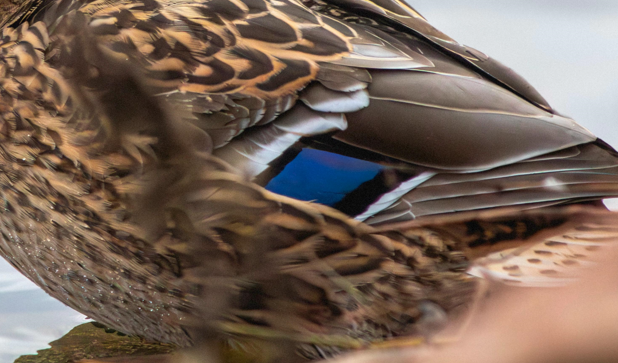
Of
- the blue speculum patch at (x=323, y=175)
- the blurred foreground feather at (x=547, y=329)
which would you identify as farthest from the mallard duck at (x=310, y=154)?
the blurred foreground feather at (x=547, y=329)

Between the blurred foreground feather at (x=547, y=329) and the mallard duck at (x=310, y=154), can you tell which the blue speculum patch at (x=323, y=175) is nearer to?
the mallard duck at (x=310, y=154)

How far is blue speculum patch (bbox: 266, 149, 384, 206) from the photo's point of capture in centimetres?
83

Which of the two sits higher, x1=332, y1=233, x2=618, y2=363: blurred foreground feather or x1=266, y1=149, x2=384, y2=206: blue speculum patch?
x1=332, y1=233, x2=618, y2=363: blurred foreground feather

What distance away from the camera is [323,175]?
84cm

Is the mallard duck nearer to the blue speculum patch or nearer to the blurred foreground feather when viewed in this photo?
the blue speculum patch

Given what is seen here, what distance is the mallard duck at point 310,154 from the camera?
784 millimetres

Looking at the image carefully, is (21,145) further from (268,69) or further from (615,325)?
(615,325)

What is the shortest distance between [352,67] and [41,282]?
2.81ft

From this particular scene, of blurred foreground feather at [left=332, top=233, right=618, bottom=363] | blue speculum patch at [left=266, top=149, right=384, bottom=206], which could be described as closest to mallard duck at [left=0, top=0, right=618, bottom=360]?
blue speculum patch at [left=266, top=149, right=384, bottom=206]

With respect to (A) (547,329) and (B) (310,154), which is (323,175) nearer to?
(B) (310,154)

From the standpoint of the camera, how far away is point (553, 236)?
2.69 feet

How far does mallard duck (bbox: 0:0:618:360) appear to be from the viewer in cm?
78

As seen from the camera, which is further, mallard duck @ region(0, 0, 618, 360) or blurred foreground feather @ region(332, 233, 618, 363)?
mallard duck @ region(0, 0, 618, 360)

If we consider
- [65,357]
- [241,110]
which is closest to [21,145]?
[241,110]
